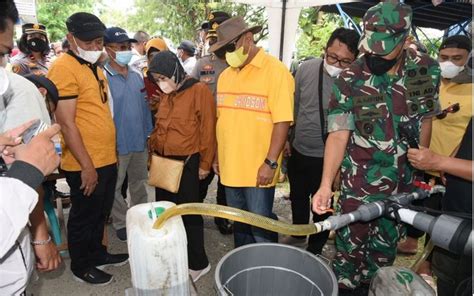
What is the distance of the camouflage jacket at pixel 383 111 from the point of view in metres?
1.89

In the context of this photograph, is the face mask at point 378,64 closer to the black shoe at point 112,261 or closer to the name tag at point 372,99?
the name tag at point 372,99

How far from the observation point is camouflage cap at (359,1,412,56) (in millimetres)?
1727

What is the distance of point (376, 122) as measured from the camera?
6.23 ft

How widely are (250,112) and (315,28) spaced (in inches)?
385

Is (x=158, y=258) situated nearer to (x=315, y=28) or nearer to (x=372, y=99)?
(x=372, y=99)

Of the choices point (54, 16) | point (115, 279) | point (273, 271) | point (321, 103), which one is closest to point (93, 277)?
point (115, 279)

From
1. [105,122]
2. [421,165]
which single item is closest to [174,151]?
[105,122]

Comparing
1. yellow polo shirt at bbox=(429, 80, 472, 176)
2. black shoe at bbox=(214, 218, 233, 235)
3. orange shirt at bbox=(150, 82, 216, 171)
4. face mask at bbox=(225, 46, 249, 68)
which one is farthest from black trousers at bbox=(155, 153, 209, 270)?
yellow polo shirt at bbox=(429, 80, 472, 176)

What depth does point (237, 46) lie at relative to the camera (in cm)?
231

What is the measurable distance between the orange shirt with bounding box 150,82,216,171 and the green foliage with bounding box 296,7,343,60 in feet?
28.5

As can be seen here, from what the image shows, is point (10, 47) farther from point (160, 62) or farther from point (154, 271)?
point (160, 62)

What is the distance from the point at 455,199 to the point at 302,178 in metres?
1.48

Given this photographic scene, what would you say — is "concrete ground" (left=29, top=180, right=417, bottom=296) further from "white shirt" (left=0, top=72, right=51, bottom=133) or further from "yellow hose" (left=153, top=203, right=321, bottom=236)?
"white shirt" (left=0, top=72, right=51, bottom=133)

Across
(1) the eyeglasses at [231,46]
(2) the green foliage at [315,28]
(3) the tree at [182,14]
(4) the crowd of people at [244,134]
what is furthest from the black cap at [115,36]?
(3) the tree at [182,14]
